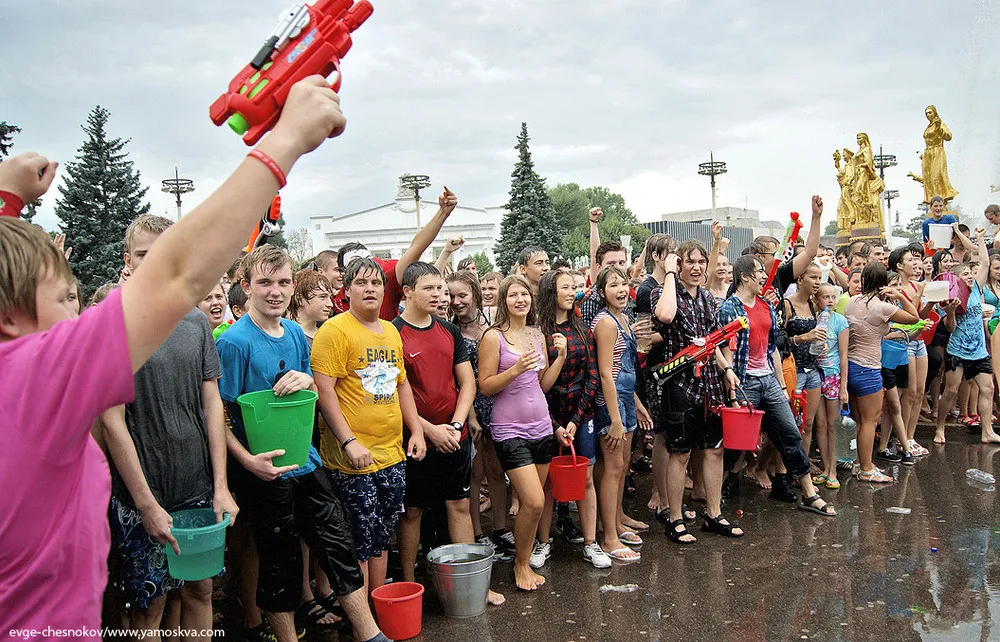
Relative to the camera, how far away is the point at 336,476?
4492 mm

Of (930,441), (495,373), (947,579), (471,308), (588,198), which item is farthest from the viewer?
(588,198)

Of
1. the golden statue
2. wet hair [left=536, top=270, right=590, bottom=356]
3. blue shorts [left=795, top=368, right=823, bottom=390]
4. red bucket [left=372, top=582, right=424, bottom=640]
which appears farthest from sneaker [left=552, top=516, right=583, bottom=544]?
the golden statue

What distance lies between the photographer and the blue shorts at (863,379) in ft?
24.7

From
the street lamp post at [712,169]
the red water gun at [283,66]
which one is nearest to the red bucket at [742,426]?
the red water gun at [283,66]

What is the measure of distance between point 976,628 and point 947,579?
2.49ft

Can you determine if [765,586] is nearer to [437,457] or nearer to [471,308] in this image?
[437,457]

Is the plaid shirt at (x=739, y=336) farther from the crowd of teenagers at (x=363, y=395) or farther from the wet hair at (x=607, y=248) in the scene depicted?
the wet hair at (x=607, y=248)

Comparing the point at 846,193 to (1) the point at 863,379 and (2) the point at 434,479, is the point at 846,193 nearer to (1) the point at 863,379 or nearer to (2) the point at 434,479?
(1) the point at 863,379

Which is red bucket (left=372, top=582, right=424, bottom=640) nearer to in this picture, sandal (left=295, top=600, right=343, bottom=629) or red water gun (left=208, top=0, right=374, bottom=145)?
sandal (left=295, top=600, right=343, bottom=629)

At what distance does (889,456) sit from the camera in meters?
8.32

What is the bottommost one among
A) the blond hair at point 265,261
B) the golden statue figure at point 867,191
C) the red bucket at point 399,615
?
the red bucket at point 399,615

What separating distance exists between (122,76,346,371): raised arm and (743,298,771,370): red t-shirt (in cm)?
576

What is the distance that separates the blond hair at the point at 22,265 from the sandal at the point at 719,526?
557 centimetres

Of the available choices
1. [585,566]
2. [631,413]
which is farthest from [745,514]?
[585,566]
